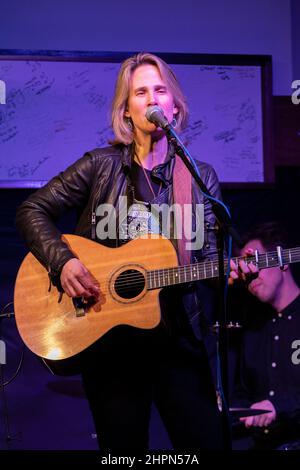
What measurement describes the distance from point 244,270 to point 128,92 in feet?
3.13

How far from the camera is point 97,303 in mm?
2893

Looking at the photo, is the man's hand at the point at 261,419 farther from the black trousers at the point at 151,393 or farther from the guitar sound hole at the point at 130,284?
the guitar sound hole at the point at 130,284

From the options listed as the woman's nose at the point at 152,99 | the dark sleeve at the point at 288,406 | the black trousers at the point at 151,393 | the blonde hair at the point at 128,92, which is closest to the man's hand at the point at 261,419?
the dark sleeve at the point at 288,406

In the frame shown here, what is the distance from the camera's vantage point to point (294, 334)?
166 inches

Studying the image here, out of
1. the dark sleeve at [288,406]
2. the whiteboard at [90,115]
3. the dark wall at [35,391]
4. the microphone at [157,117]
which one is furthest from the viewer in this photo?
the whiteboard at [90,115]

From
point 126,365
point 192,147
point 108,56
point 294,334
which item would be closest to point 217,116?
point 192,147

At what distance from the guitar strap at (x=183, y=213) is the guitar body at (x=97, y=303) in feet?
0.25

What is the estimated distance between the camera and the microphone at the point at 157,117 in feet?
8.38

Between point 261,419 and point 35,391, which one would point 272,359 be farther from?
point 35,391

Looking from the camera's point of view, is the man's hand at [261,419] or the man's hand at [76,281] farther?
the man's hand at [261,419]

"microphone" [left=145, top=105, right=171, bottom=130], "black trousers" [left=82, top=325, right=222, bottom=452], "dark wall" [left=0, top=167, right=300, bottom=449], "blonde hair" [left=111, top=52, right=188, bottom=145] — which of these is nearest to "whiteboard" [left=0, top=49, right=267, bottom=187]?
"dark wall" [left=0, top=167, right=300, bottom=449]

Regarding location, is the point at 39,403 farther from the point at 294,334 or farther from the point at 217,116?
the point at 217,116

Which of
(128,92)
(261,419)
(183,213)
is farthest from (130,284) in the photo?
(261,419)

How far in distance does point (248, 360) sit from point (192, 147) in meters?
1.36
